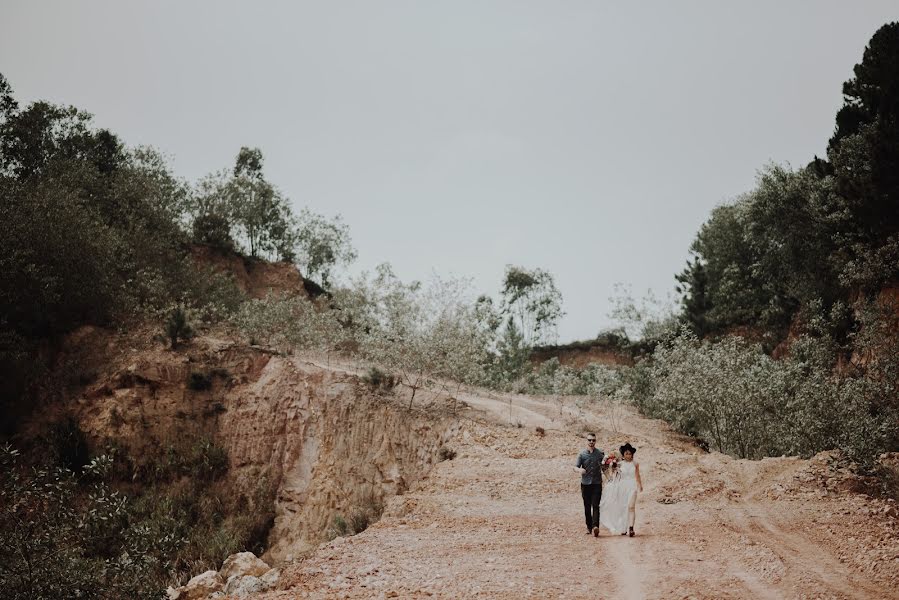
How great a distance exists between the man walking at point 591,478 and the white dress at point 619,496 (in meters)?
0.20

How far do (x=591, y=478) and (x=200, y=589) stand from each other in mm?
7733

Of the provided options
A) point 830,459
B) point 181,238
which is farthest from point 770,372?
point 181,238

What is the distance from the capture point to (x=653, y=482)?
15.8 meters

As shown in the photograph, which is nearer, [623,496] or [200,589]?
[623,496]

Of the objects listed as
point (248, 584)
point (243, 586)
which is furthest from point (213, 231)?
point (248, 584)

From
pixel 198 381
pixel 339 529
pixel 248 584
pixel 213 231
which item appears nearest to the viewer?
pixel 248 584

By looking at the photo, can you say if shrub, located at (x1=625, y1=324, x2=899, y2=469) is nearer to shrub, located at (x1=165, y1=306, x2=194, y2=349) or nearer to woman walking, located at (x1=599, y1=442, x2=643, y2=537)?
woman walking, located at (x1=599, y1=442, x2=643, y2=537)

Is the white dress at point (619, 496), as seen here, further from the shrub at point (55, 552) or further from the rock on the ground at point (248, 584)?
the shrub at point (55, 552)

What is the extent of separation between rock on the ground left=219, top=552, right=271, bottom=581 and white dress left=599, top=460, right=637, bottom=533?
673cm

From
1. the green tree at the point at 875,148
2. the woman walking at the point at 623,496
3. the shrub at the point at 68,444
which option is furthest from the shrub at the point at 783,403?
the shrub at the point at 68,444

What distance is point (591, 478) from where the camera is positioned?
11375 millimetres

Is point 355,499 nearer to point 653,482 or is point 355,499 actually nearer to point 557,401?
point 653,482

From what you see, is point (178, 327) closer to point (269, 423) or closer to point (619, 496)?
point (269, 423)

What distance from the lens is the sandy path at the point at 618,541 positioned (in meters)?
8.81
